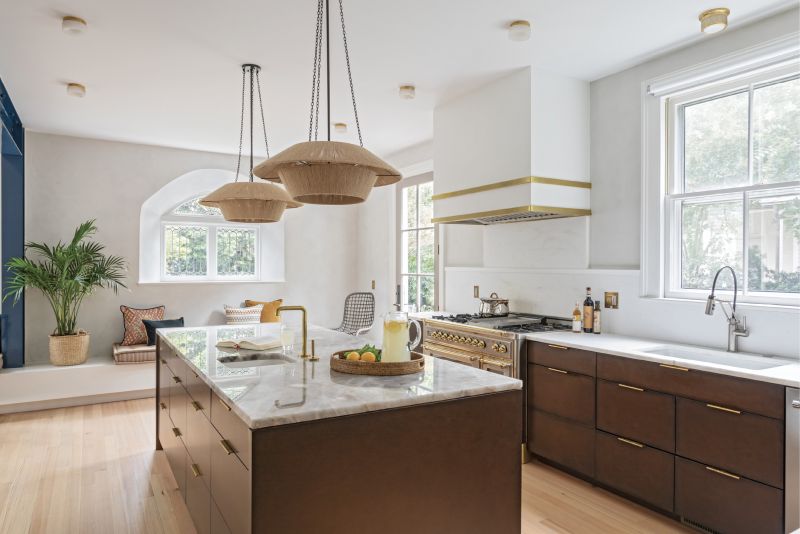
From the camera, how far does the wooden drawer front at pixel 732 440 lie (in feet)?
7.18

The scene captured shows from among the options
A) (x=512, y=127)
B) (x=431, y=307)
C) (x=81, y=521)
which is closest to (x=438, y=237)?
(x=431, y=307)

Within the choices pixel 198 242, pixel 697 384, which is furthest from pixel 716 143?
pixel 198 242

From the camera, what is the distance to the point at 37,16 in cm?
273

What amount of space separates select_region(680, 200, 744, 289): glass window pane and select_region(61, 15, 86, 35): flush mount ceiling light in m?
3.55

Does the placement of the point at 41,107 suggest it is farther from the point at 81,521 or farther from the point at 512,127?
the point at 512,127

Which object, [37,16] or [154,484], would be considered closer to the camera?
[37,16]

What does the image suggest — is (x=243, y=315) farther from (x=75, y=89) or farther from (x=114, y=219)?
(x=75, y=89)

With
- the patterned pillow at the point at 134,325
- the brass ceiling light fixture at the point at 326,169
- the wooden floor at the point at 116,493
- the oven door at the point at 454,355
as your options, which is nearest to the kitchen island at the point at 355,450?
the brass ceiling light fixture at the point at 326,169

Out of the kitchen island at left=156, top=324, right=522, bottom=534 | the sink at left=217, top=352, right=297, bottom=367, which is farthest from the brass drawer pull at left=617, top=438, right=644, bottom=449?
the sink at left=217, top=352, right=297, bottom=367

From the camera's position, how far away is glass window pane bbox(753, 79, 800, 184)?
8.75ft

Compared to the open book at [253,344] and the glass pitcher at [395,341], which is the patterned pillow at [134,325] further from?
the glass pitcher at [395,341]

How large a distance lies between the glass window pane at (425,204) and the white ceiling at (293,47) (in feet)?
3.84

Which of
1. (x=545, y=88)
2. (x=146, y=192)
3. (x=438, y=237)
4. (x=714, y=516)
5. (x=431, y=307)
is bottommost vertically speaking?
(x=714, y=516)

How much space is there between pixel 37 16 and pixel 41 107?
194cm
